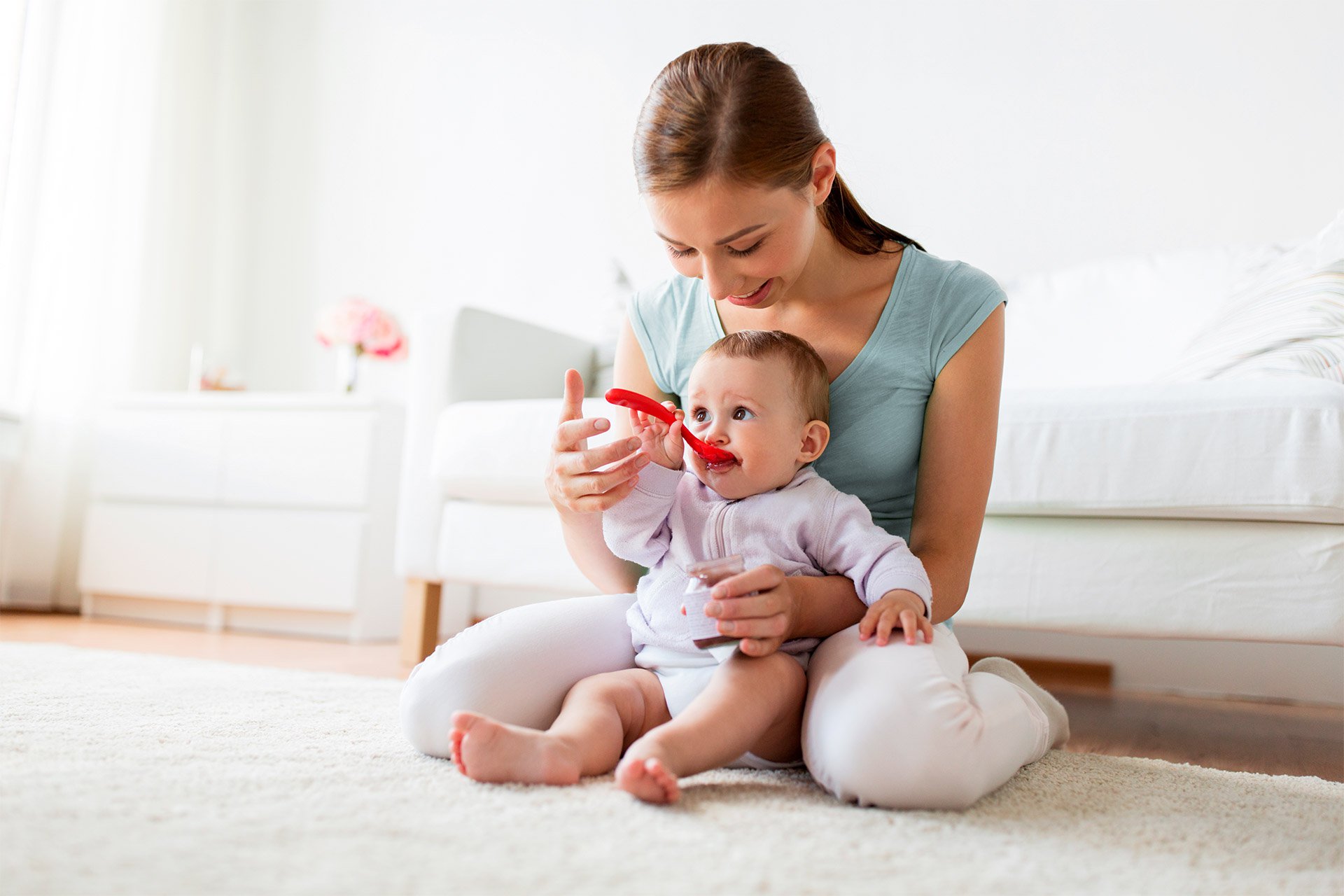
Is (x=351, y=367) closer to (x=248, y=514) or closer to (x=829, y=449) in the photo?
(x=248, y=514)

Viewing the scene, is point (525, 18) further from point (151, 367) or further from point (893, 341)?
point (893, 341)

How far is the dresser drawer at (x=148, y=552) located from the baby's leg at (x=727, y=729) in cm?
193

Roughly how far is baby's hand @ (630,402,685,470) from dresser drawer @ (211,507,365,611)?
1537mm

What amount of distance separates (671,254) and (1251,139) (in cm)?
192

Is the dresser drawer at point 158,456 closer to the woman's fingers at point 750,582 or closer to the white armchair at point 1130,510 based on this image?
the white armchair at point 1130,510

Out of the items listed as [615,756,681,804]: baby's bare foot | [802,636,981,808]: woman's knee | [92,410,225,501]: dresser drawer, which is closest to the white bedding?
[802,636,981,808]: woman's knee

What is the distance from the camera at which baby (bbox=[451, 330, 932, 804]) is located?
0.94 meters

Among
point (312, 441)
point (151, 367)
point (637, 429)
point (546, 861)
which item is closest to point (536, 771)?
point (546, 861)

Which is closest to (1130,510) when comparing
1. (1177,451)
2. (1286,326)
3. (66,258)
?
(1177,451)

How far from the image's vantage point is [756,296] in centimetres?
106

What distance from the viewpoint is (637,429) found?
3.34 ft

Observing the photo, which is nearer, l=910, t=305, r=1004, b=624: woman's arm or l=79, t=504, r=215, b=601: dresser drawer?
l=910, t=305, r=1004, b=624: woman's arm

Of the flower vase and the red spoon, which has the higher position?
the flower vase

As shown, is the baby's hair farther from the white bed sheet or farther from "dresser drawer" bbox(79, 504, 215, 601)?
"dresser drawer" bbox(79, 504, 215, 601)
